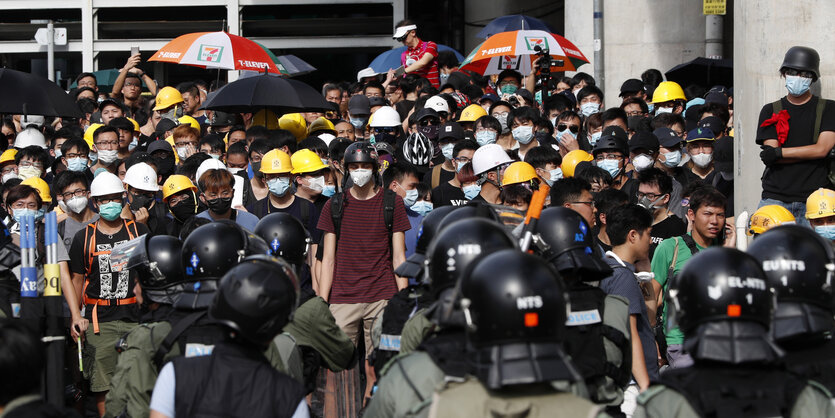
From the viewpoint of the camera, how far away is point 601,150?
10688 mm

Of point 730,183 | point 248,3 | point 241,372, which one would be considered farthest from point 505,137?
point 248,3

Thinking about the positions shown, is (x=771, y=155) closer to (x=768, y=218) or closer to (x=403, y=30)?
(x=768, y=218)

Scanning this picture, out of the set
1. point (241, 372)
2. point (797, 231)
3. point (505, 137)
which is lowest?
point (241, 372)

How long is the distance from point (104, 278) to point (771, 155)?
5.35 m

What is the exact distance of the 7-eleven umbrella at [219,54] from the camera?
13.6 meters

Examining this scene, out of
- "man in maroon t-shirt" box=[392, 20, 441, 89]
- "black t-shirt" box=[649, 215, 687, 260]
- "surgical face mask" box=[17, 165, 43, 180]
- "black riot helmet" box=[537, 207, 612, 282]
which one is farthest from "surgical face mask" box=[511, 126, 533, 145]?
"black riot helmet" box=[537, 207, 612, 282]

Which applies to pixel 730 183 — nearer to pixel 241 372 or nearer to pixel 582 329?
pixel 582 329

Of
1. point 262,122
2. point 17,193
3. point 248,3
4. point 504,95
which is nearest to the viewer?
point 17,193

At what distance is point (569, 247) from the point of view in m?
5.34

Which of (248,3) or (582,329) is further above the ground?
(248,3)

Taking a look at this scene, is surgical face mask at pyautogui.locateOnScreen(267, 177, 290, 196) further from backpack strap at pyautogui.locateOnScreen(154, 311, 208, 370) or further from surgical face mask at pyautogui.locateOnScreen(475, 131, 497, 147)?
backpack strap at pyautogui.locateOnScreen(154, 311, 208, 370)

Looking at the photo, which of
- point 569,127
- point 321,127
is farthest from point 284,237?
point 321,127

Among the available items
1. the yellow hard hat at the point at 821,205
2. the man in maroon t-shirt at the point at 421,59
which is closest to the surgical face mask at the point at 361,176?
the yellow hard hat at the point at 821,205

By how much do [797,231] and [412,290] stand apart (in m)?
2.23
